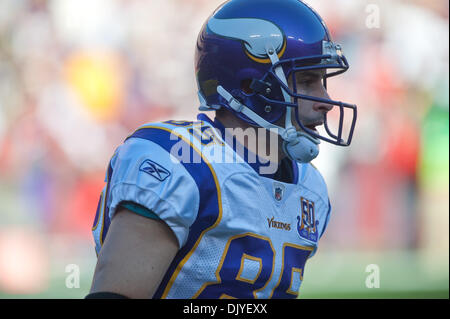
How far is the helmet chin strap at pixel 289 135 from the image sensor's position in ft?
4.57

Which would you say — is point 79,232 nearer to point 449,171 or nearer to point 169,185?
point 449,171

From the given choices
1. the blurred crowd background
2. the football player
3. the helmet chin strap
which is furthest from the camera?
the blurred crowd background

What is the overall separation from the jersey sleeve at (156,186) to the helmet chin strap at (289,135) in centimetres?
29

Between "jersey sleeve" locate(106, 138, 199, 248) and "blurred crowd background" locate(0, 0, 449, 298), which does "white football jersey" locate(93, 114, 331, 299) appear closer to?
"jersey sleeve" locate(106, 138, 199, 248)

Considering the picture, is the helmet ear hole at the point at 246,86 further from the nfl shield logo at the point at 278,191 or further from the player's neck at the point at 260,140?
the nfl shield logo at the point at 278,191

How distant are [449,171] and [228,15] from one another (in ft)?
12.3

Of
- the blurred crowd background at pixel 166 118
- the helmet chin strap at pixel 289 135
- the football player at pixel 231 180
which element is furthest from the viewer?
the blurred crowd background at pixel 166 118

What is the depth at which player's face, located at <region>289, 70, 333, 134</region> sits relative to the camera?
1426 millimetres

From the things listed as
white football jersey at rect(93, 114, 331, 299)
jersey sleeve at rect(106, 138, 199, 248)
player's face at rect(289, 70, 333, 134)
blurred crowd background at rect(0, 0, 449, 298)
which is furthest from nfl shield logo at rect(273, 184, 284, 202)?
blurred crowd background at rect(0, 0, 449, 298)

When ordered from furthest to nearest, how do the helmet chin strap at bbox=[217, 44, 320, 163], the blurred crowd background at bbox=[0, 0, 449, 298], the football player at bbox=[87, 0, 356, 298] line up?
the blurred crowd background at bbox=[0, 0, 449, 298]
the helmet chin strap at bbox=[217, 44, 320, 163]
the football player at bbox=[87, 0, 356, 298]

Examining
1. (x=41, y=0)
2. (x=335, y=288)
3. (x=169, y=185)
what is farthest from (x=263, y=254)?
(x=41, y=0)

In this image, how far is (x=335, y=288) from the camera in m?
4.25
